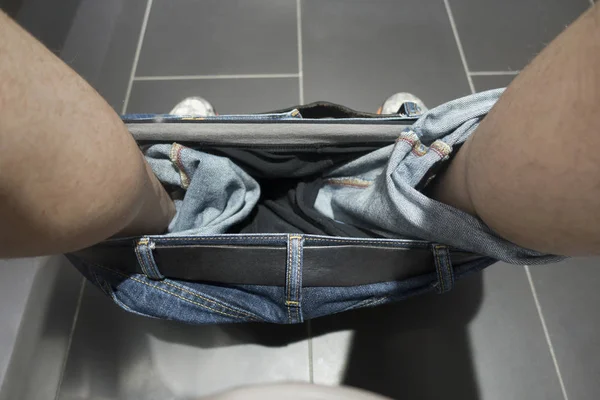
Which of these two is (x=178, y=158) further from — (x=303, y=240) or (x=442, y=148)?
(x=442, y=148)

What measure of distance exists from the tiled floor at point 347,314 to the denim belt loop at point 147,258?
209mm

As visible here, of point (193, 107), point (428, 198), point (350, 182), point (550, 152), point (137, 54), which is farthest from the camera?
point (137, 54)

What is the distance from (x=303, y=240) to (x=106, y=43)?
738 mm

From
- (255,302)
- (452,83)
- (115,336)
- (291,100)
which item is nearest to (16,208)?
(255,302)

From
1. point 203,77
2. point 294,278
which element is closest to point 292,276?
point 294,278

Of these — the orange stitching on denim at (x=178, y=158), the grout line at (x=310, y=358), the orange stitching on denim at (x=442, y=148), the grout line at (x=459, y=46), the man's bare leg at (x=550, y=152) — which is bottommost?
the grout line at (x=310, y=358)

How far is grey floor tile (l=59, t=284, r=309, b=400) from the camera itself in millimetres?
609

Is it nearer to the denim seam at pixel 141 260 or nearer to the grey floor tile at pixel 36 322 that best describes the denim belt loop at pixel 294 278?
the denim seam at pixel 141 260

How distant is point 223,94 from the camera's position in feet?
2.71

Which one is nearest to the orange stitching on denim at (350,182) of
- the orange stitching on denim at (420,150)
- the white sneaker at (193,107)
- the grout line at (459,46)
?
the orange stitching on denim at (420,150)

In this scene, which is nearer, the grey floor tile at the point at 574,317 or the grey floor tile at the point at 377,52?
the grey floor tile at the point at 574,317

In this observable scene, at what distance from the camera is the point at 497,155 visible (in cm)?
29

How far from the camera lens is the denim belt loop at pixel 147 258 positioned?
0.43m

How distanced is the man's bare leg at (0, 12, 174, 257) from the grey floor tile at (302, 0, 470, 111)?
21.7 inches
